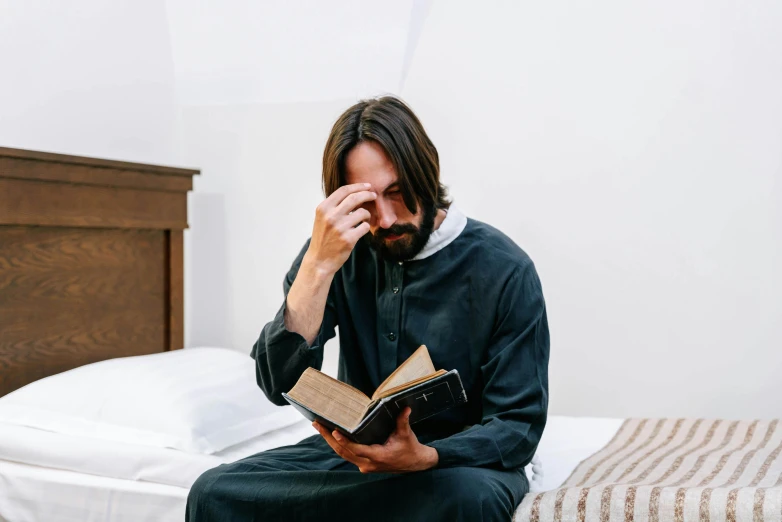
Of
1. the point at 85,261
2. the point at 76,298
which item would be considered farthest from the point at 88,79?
the point at 76,298

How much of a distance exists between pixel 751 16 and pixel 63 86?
85.3 inches

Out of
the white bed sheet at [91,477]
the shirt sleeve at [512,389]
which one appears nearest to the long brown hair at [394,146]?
the shirt sleeve at [512,389]

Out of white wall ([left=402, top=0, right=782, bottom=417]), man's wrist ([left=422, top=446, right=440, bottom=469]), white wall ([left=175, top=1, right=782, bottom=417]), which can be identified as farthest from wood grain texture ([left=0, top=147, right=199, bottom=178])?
man's wrist ([left=422, top=446, right=440, bottom=469])

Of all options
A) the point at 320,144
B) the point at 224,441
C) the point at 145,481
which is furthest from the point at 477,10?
the point at 145,481

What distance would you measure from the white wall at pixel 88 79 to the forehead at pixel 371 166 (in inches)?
52.1

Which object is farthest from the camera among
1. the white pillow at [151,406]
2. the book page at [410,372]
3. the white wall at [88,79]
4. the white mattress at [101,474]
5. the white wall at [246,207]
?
the white wall at [246,207]

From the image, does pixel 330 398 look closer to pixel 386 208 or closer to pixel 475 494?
pixel 475 494

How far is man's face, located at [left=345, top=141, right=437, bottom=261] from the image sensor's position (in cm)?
170

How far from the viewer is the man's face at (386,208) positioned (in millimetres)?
1701

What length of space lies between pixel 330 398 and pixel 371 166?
536mm

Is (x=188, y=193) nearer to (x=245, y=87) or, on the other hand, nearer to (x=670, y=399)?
(x=245, y=87)

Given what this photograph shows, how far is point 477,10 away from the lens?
113 inches

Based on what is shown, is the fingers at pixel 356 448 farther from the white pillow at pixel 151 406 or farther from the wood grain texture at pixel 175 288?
the wood grain texture at pixel 175 288

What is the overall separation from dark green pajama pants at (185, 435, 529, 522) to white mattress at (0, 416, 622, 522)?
0.31 m
